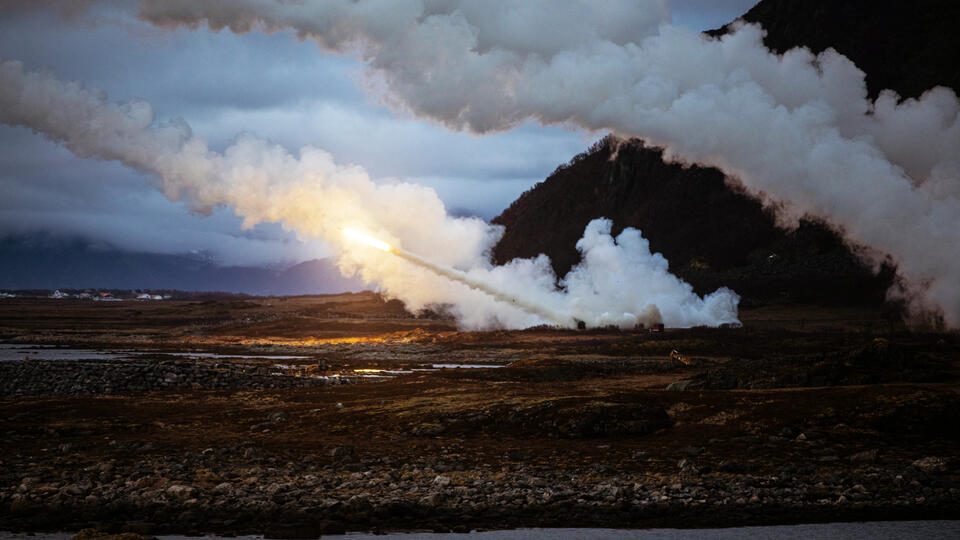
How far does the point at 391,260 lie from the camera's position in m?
170

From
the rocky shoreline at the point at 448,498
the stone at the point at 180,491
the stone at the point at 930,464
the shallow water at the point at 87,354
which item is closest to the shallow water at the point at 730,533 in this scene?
the rocky shoreline at the point at 448,498

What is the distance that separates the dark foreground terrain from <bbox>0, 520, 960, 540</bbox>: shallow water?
0.70 metres

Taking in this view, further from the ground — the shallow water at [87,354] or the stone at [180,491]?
the shallow water at [87,354]

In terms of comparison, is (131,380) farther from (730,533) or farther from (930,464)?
(930,464)

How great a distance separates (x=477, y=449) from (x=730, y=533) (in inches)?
601

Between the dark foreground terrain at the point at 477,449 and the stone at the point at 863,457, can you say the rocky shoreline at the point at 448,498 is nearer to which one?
the dark foreground terrain at the point at 477,449

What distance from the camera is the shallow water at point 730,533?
24.9 metres

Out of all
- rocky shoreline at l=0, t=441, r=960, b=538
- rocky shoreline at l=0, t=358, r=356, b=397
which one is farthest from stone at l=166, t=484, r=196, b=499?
rocky shoreline at l=0, t=358, r=356, b=397

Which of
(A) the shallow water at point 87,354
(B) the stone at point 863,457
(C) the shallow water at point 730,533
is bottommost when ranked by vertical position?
(C) the shallow water at point 730,533

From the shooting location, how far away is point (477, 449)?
38094 mm

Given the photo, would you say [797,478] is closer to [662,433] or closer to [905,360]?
[662,433]

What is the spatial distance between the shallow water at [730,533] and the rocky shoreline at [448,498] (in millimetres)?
642

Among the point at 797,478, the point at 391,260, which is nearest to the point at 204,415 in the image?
the point at 797,478

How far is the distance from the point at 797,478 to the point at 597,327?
122974 mm
